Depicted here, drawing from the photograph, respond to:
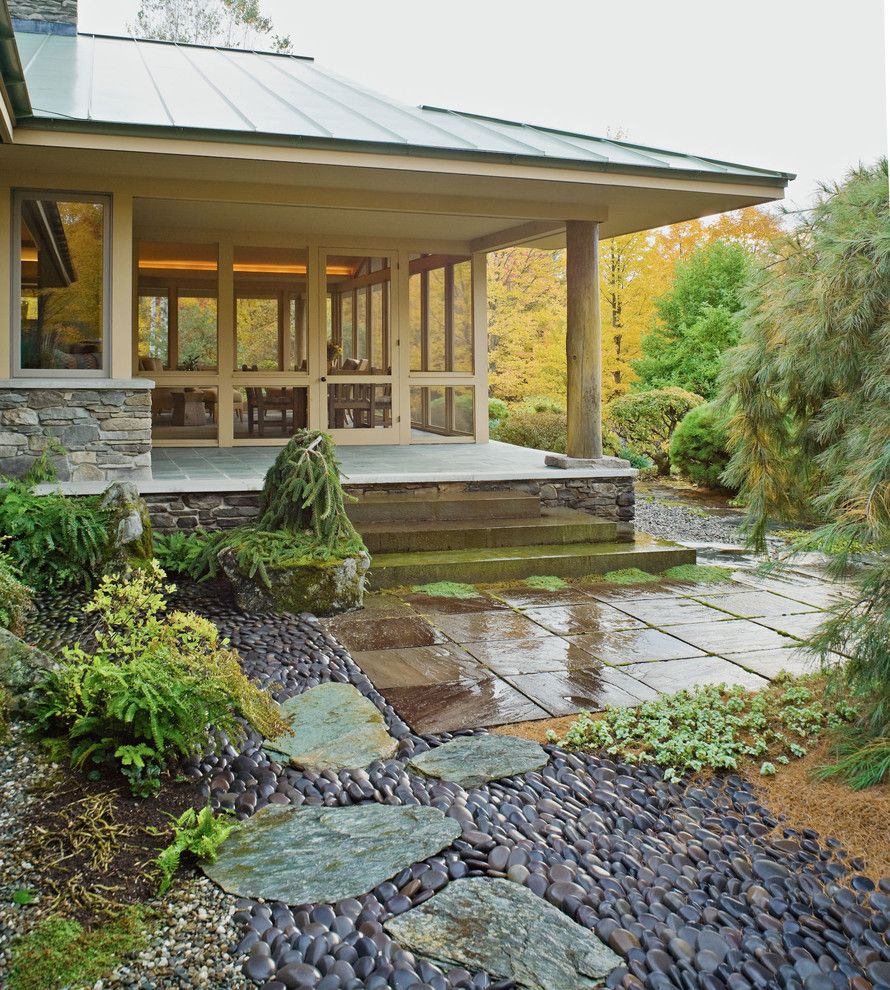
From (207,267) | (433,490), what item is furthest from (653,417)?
(433,490)

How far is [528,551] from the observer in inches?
292

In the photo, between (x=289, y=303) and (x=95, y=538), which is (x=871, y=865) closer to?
(x=95, y=538)

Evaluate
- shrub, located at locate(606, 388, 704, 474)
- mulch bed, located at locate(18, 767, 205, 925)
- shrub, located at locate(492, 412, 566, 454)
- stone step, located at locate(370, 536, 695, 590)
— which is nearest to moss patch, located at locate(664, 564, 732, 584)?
stone step, located at locate(370, 536, 695, 590)

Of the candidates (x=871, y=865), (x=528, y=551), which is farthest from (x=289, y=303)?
(x=871, y=865)

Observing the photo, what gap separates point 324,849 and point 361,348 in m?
8.53

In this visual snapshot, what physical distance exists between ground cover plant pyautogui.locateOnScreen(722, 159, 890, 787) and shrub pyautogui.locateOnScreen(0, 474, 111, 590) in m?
3.72

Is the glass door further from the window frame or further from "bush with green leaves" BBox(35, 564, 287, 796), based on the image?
"bush with green leaves" BBox(35, 564, 287, 796)

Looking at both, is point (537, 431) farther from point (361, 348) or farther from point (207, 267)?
point (207, 267)

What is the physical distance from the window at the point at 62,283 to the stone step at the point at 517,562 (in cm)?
269

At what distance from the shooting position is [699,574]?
24.0 feet

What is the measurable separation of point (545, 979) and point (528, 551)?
16.6 feet

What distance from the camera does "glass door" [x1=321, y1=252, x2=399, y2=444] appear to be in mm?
10930

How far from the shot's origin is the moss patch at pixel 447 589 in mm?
6523

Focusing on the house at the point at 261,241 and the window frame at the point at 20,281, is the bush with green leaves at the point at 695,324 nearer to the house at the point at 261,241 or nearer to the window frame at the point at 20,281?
the house at the point at 261,241
